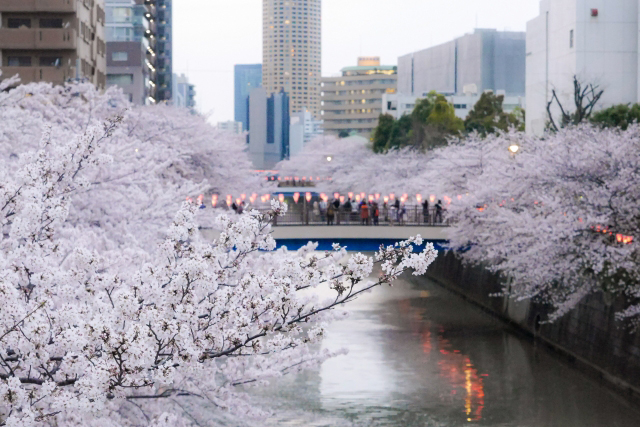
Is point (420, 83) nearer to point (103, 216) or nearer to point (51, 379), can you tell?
point (103, 216)

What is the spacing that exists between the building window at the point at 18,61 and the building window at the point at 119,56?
3206cm

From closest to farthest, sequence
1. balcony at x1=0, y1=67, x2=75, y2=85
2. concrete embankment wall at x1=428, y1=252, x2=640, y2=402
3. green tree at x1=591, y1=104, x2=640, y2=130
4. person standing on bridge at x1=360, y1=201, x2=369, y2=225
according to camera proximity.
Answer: concrete embankment wall at x1=428, y1=252, x2=640, y2=402 < person standing on bridge at x1=360, y1=201, x2=369, y2=225 < green tree at x1=591, y1=104, x2=640, y2=130 < balcony at x1=0, y1=67, x2=75, y2=85

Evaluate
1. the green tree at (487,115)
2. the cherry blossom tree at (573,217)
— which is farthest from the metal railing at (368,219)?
the green tree at (487,115)

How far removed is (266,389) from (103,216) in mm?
8636

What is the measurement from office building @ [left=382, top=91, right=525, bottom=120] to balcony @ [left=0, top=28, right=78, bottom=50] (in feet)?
225

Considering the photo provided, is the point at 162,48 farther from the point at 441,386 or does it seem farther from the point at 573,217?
the point at 573,217

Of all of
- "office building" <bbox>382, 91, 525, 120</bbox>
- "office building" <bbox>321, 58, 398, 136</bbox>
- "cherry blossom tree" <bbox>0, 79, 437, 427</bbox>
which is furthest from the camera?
"office building" <bbox>321, 58, 398, 136</bbox>

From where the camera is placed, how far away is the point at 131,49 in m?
80.1

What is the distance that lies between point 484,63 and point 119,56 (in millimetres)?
65384

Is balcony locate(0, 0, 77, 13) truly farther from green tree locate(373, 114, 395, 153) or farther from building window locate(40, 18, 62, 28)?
green tree locate(373, 114, 395, 153)

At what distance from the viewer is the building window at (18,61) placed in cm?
4828

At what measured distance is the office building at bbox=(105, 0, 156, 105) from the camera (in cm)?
7988

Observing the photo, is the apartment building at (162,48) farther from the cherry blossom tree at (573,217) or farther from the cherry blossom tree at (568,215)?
the cherry blossom tree at (573,217)

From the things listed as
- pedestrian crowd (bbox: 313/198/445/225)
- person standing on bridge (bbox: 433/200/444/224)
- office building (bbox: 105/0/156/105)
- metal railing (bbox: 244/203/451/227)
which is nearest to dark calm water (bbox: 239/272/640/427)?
metal railing (bbox: 244/203/451/227)
